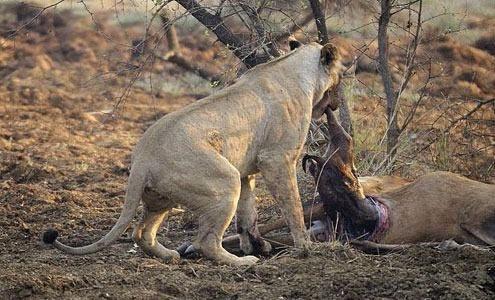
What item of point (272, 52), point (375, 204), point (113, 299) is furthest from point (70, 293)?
point (272, 52)

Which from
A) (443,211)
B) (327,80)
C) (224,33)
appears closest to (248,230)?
(327,80)

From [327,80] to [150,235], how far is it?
1722 millimetres

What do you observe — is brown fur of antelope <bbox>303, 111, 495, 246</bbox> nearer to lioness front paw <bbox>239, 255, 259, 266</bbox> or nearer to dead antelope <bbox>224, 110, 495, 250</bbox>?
dead antelope <bbox>224, 110, 495, 250</bbox>

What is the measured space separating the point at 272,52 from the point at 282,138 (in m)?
1.89

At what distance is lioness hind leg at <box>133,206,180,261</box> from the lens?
658 centimetres

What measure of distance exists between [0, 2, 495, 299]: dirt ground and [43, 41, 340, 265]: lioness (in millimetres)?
226

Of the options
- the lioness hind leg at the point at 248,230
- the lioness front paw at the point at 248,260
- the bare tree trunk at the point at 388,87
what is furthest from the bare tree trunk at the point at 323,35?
the lioness front paw at the point at 248,260

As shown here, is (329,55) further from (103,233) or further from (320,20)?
(103,233)

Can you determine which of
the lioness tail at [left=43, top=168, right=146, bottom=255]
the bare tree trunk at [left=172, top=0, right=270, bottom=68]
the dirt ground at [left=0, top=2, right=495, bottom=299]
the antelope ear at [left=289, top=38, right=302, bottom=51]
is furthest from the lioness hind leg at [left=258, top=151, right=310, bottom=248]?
the bare tree trunk at [left=172, top=0, right=270, bottom=68]

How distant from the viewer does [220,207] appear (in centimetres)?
626

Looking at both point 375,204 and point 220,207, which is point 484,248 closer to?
point 375,204

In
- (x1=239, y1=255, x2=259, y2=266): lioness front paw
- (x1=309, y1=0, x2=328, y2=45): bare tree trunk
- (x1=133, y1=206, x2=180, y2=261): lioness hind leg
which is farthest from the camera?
(x1=309, y1=0, x2=328, y2=45): bare tree trunk

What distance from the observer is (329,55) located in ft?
23.8

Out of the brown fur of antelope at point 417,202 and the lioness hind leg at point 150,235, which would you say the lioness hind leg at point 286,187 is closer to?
the brown fur of antelope at point 417,202
